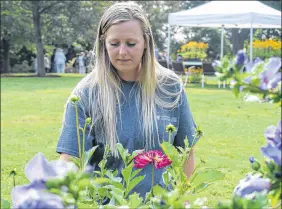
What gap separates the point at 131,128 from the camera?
7.79 feet

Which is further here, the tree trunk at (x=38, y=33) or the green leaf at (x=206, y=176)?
the tree trunk at (x=38, y=33)

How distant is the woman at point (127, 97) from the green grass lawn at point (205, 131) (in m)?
1.41

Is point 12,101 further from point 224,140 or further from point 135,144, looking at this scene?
point 135,144

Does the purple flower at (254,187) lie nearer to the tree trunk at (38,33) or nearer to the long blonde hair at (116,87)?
the long blonde hair at (116,87)

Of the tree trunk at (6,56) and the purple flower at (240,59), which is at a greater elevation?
the purple flower at (240,59)

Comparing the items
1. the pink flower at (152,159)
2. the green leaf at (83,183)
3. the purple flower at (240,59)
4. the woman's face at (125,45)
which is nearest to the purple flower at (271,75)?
the purple flower at (240,59)

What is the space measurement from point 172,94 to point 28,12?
24889 mm

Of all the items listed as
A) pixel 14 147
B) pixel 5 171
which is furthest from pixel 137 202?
pixel 14 147

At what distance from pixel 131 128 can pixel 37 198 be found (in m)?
1.75

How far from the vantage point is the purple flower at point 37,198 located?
2.04ft

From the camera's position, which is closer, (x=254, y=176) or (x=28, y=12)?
(x=254, y=176)

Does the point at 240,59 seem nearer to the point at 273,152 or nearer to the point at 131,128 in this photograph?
the point at 273,152

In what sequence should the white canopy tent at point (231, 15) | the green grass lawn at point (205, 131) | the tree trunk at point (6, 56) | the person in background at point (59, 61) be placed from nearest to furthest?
the green grass lawn at point (205, 131) < the white canopy tent at point (231, 15) < the tree trunk at point (6, 56) < the person in background at point (59, 61)

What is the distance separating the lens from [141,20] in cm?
234
